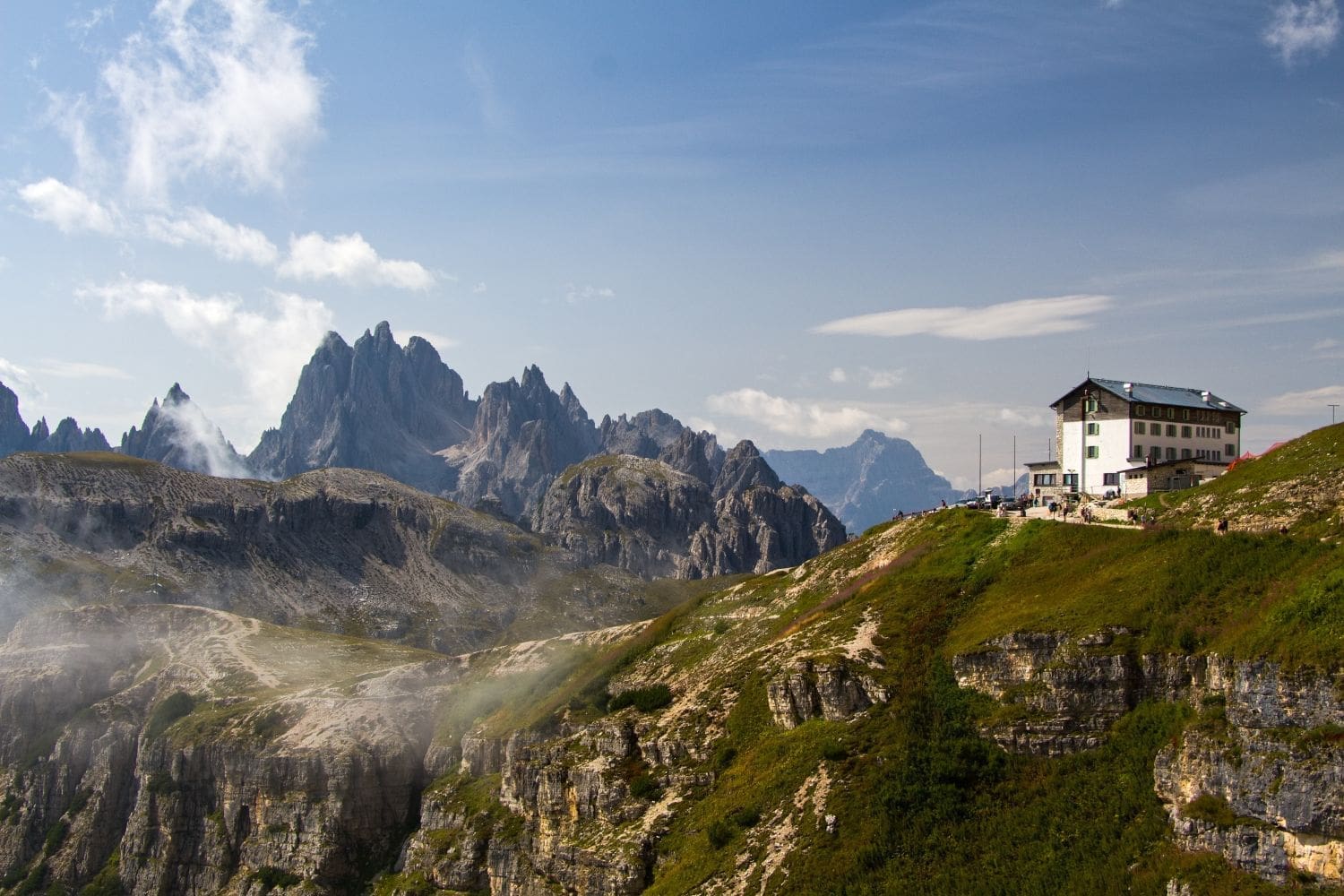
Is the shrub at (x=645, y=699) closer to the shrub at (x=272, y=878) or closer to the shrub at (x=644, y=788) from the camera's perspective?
the shrub at (x=644, y=788)

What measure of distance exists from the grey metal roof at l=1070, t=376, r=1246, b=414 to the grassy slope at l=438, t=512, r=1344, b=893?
23725 millimetres

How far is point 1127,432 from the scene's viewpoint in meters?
112

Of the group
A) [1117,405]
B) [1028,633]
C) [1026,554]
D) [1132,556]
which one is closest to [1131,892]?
[1028,633]

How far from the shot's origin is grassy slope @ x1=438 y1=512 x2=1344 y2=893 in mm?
64500

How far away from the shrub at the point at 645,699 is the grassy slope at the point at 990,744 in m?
12.9

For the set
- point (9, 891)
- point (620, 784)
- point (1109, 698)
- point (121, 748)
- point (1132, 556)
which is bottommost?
point (9, 891)

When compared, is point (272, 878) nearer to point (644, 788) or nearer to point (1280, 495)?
point (644, 788)

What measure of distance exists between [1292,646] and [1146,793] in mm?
11910

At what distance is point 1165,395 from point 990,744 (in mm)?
58814

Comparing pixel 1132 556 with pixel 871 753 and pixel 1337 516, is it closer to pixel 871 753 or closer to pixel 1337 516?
pixel 1337 516

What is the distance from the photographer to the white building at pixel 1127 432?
368 ft

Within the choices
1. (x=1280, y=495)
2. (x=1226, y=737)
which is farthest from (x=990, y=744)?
(x=1280, y=495)

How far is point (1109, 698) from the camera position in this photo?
7144 cm

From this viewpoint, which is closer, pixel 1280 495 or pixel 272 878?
pixel 1280 495
